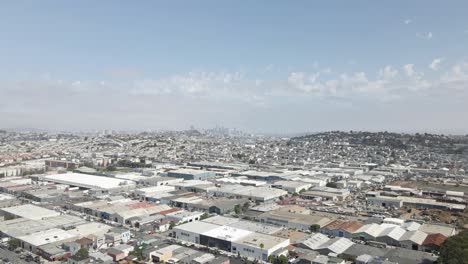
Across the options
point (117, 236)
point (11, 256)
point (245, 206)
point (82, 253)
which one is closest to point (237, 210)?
point (245, 206)

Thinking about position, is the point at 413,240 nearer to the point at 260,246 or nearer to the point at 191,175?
the point at 260,246

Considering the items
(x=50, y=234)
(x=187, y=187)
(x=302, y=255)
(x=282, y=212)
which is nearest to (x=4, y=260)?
(x=50, y=234)

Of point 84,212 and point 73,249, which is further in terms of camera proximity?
point 84,212

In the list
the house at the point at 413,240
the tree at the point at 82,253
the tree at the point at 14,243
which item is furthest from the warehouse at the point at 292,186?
the tree at the point at 14,243

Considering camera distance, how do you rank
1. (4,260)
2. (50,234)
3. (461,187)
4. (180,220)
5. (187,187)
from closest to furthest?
(4,260) < (50,234) < (180,220) < (187,187) < (461,187)

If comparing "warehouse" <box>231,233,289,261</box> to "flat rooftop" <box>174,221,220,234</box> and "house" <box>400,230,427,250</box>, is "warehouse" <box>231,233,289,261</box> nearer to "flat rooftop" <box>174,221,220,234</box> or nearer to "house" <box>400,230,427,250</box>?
"flat rooftop" <box>174,221,220,234</box>

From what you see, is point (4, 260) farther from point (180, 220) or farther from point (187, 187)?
point (187, 187)
